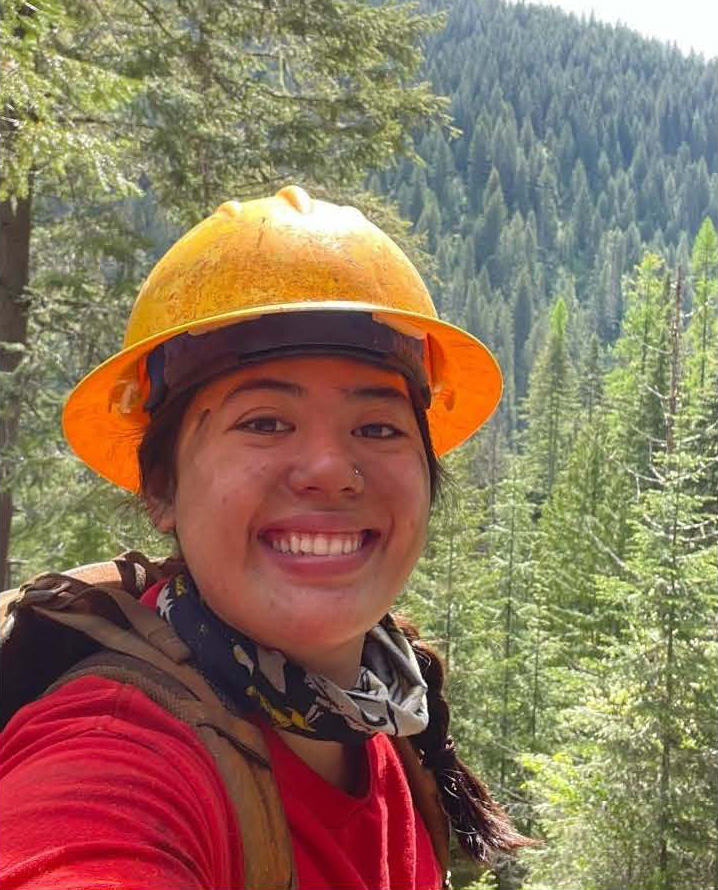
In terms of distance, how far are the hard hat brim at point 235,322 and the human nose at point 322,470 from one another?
0.28 meters

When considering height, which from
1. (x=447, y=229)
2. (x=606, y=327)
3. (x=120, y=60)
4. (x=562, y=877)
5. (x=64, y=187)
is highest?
(x=447, y=229)

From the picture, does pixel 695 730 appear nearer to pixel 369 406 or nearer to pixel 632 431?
pixel 369 406

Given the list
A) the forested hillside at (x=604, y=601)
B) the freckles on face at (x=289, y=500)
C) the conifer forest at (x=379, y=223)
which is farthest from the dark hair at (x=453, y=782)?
the freckles on face at (x=289, y=500)

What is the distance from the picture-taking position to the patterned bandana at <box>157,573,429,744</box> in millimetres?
1585

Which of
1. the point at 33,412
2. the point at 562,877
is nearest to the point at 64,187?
the point at 33,412

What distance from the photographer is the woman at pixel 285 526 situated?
1373 mm

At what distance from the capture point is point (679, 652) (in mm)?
11391

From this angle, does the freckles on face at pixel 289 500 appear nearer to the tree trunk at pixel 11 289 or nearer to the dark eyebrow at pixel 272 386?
the dark eyebrow at pixel 272 386

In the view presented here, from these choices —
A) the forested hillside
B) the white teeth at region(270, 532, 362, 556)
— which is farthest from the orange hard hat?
the forested hillside

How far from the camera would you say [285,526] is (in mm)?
1672

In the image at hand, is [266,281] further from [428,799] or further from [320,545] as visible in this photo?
[428,799]

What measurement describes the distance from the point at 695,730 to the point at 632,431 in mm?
23702

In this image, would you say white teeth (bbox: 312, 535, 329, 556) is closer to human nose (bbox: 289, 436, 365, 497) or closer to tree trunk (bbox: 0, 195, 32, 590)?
human nose (bbox: 289, 436, 365, 497)

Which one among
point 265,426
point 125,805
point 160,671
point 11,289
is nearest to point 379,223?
point 11,289
